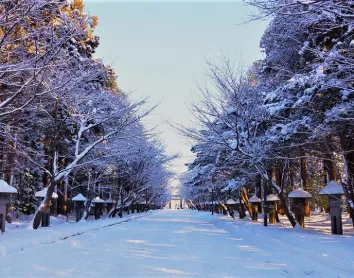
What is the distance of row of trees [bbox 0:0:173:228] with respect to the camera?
10.3 m

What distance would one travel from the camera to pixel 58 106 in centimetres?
2052

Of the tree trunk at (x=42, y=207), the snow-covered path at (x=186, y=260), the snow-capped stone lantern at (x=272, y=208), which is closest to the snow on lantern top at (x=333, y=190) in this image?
the snow-covered path at (x=186, y=260)

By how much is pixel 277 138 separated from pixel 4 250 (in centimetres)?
1057

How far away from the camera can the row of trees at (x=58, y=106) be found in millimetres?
10328

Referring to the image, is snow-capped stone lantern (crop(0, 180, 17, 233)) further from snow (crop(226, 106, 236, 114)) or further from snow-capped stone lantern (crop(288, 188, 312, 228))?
snow-capped stone lantern (crop(288, 188, 312, 228))

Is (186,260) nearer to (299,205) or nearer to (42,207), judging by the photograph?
(299,205)

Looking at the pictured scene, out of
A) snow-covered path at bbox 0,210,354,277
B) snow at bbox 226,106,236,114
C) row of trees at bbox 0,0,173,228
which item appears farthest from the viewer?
snow at bbox 226,106,236,114

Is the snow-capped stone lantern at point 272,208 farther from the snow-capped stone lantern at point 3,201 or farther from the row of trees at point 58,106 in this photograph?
the snow-capped stone lantern at point 3,201

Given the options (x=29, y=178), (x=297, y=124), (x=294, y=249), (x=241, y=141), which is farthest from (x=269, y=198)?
(x=29, y=178)

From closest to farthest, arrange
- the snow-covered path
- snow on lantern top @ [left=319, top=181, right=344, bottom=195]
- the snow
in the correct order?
the snow-covered path
snow on lantern top @ [left=319, top=181, right=344, bottom=195]
the snow

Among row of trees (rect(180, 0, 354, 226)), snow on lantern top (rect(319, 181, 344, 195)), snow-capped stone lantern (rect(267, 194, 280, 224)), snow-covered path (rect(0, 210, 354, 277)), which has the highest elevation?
row of trees (rect(180, 0, 354, 226))

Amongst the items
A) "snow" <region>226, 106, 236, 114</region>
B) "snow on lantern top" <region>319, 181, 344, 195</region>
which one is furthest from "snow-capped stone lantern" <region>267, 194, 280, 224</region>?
"snow on lantern top" <region>319, 181, 344, 195</region>

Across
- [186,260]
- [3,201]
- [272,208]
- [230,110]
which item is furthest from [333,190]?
[3,201]

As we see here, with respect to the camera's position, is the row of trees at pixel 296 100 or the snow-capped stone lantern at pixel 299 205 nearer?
the row of trees at pixel 296 100
